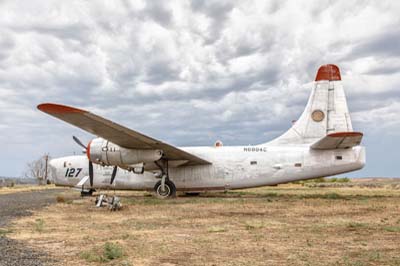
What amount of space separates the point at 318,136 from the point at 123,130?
8.40 metres

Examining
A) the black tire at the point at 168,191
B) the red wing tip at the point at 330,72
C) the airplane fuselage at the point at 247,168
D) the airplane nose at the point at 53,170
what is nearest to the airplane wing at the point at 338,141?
the airplane fuselage at the point at 247,168

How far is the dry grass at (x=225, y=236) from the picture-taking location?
19.8 ft

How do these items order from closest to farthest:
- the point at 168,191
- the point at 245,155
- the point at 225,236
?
the point at 225,236
the point at 168,191
the point at 245,155

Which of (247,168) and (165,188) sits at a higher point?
(247,168)

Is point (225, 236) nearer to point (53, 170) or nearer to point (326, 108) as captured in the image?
point (326, 108)

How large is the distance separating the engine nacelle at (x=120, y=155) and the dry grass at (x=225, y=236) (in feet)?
17.3

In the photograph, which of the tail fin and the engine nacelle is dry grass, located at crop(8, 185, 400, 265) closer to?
the engine nacelle

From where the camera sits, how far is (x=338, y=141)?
16.7 metres

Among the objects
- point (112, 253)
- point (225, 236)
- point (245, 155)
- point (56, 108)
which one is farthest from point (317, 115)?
point (112, 253)

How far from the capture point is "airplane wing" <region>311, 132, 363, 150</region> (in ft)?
52.0

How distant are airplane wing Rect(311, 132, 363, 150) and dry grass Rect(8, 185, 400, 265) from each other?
3504 mm

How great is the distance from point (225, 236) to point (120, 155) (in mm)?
10987

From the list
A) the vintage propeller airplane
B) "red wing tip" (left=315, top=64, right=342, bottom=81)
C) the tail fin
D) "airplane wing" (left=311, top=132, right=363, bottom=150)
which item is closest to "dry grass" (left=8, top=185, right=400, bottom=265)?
"airplane wing" (left=311, top=132, right=363, bottom=150)

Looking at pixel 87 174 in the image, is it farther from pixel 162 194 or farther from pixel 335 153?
pixel 335 153
